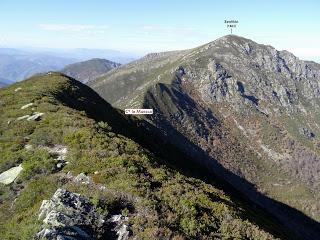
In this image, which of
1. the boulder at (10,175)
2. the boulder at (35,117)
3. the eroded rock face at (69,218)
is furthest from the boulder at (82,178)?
the boulder at (35,117)

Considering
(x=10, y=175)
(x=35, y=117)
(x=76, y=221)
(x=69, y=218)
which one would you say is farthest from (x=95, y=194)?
(x=35, y=117)

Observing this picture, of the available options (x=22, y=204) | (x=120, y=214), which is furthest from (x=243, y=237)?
(x=22, y=204)

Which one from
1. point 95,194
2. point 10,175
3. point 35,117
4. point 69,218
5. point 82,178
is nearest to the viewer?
point 69,218

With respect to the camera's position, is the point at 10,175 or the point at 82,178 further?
the point at 10,175

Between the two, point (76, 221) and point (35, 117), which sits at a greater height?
point (76, 221)

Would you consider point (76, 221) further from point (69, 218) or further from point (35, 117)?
point (35, 117)

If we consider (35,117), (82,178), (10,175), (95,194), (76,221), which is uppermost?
(95,194)

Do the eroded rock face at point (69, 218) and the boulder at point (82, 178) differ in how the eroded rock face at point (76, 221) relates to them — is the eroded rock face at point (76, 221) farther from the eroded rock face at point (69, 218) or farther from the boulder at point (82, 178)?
the boulder at point (82, 178)

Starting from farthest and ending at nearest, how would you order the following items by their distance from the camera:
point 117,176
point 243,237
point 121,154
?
1. point 121,154
2. point 117,176
3. point 243,237

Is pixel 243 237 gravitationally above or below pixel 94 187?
below

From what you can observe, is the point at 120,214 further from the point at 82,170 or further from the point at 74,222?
the point at 82,170

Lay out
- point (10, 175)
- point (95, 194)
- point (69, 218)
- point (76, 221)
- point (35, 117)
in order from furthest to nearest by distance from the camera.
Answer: point (35, 117) → point (10, 175) → point (95, 194) → point (76, 221) → point (69, 218)
